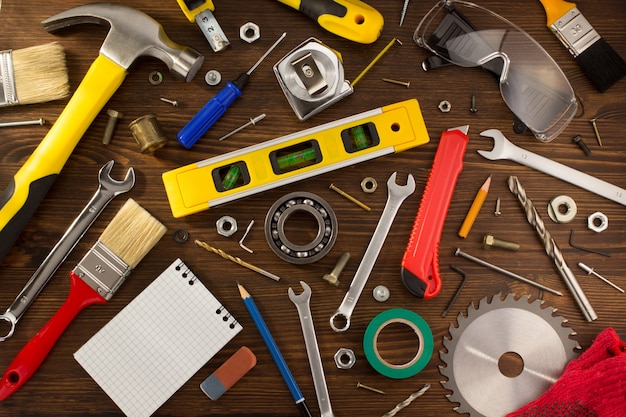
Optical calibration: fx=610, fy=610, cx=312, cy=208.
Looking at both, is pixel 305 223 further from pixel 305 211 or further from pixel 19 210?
pixel 19 210

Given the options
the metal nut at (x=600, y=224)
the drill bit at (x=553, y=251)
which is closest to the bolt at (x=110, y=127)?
the drill bit at (x=553, y=251)

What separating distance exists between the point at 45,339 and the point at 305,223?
0.70 meters

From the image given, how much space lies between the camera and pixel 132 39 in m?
1.52

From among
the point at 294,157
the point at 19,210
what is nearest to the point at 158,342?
the point at 19,210

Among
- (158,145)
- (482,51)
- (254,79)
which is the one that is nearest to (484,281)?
(482,51)

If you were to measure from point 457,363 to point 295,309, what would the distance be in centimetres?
44

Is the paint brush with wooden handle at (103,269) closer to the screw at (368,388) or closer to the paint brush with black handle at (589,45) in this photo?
the screw at (368,388)

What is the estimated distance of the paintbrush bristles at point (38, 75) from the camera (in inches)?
60.4

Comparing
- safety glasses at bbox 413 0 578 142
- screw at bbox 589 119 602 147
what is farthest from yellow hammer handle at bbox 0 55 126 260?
screw at bbox 589 119 602 147

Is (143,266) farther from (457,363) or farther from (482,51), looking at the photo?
(482,51)

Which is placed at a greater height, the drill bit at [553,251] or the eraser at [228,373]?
the drill bit at [553,251]

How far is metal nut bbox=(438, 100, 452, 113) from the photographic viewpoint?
1.61 m

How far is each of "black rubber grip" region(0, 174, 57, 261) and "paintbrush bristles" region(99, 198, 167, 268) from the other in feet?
0.58

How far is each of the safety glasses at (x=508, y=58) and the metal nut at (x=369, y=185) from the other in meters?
0.38
